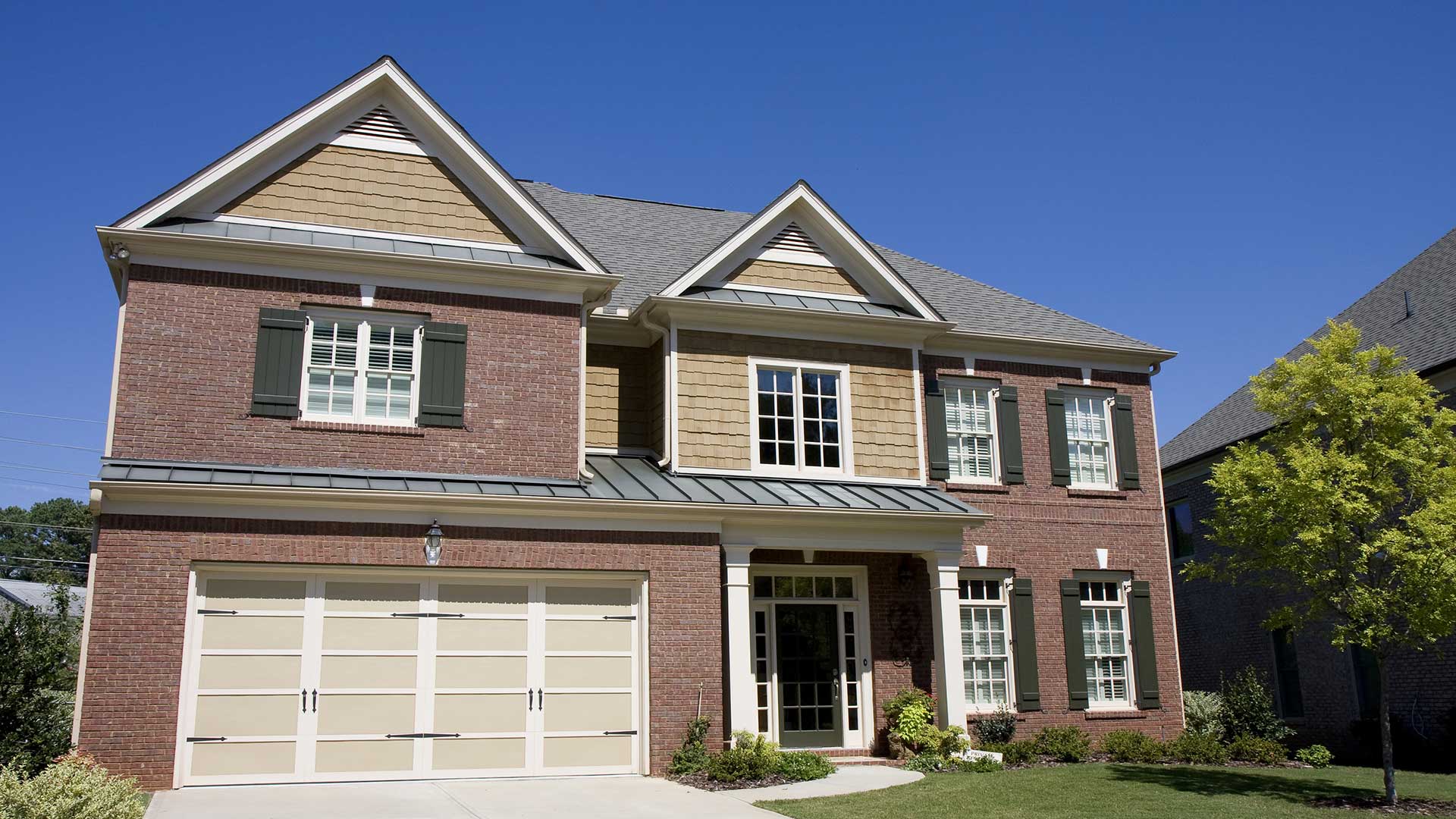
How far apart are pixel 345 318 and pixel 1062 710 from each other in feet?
42.1

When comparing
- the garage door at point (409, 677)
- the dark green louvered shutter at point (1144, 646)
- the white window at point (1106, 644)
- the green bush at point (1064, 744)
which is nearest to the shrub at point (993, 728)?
the green bush at point (1064, 744)

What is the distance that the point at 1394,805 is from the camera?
1392cm

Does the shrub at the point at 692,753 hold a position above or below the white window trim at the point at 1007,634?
below

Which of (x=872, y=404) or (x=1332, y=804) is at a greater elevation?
(x=872, y=404)

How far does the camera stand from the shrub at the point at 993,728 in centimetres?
1816

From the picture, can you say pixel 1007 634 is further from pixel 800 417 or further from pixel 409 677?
pixel 409 677

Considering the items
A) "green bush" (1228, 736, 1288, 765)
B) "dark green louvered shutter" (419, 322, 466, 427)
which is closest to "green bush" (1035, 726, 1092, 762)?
"green bush" (1228, 736, 1288, 765)

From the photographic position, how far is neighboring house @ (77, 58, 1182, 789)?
539 inches

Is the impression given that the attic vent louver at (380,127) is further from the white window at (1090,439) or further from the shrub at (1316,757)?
the shrub at (1316,757)

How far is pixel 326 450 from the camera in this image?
48.9 feet

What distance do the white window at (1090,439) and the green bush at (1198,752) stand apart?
4494 millimetres

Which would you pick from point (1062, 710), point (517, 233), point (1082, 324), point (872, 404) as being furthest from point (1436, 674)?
point (517, 233)

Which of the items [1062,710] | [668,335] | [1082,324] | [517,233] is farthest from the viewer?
[1082,324]

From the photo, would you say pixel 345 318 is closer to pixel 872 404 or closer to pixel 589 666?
pixel 589 666
